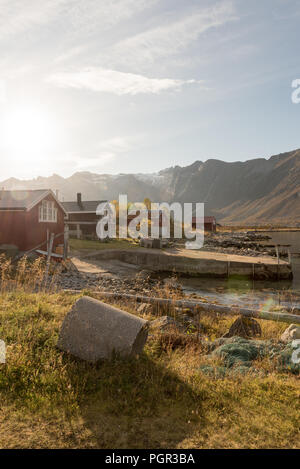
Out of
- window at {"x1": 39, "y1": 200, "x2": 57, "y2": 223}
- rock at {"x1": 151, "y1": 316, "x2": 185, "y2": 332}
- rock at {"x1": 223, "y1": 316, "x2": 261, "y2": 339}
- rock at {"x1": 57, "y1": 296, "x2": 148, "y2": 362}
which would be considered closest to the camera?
rock at {"x1": 57, "y1": 296, "x2": 148, "y2": 362}

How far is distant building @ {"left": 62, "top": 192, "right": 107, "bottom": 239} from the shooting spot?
46.3 metres

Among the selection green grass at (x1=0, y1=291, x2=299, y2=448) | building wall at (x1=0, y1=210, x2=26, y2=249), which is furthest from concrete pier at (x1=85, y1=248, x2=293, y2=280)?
green grass at (x1=0, y1=291, x2=299, y2=448)

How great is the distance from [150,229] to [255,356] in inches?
2066

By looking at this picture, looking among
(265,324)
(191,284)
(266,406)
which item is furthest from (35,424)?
(191,284)

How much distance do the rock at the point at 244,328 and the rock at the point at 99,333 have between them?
3831 millimetres

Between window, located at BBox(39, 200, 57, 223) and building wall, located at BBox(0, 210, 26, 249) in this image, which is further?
window, located at BBox(39, 200, 57, 223)

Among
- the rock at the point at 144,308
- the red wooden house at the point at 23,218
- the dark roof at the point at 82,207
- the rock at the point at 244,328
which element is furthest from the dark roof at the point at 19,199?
the dark roof at the point at 82,207

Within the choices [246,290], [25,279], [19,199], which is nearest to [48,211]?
[19,199]

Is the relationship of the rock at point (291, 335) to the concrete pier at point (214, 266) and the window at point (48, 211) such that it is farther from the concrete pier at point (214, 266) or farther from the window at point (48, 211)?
the window at point (48, 211)

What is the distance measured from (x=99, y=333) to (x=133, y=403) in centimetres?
147

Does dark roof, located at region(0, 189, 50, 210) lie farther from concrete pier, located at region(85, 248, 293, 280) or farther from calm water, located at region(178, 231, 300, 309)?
calm water, located at region(178, 231, 300, 309)

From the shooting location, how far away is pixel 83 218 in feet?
159

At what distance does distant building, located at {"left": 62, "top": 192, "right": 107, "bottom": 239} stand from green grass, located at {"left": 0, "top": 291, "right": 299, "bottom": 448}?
39313mm
